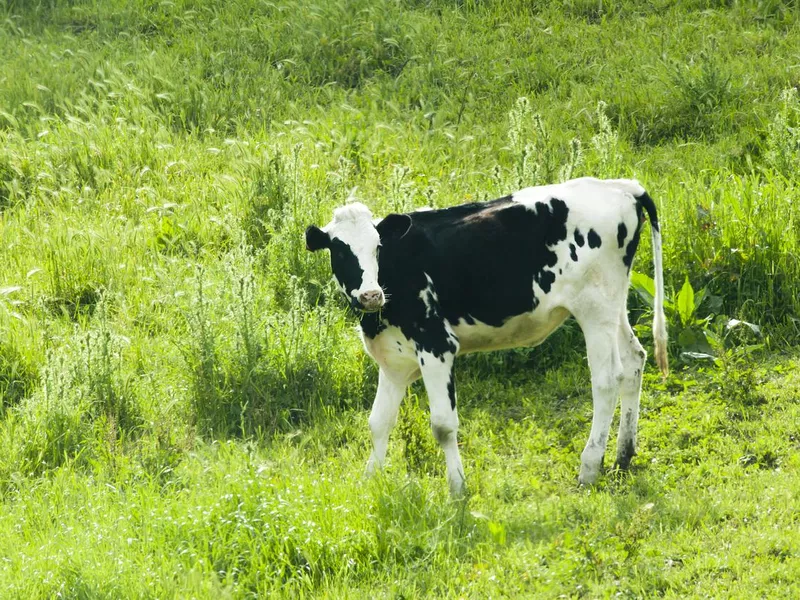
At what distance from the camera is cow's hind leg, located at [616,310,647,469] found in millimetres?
7609

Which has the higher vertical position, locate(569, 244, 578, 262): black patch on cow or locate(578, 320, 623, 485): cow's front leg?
locate(569, 244, 578, 262): black patch on cow

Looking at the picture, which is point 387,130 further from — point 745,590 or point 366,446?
point 745,590

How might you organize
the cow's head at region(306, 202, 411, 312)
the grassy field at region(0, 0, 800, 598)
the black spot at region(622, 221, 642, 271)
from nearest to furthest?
the grassy field at region(0, 0, 800, 598) < the cow's head at region(306, 202, 411, 312) < the black spot at region(622, 221, 642, 271)

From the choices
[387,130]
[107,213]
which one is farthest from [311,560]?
[387,130]

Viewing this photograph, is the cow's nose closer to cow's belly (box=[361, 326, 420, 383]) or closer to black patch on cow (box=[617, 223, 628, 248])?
cow's belly (box=[361, 326, 420, 383])

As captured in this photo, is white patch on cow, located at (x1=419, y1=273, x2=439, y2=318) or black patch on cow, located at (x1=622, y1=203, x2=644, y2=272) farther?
black patch on cow, located at (x1=622, y1=203, x2=644, y2=272)

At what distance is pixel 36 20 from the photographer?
16.8m

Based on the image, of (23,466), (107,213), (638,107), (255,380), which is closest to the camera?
(23,466)

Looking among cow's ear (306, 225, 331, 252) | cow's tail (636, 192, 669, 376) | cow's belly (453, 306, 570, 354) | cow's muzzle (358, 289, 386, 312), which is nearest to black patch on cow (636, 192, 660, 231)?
cow's tail (636, 192, 669, 376)

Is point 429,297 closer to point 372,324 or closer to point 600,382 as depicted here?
point 372,324

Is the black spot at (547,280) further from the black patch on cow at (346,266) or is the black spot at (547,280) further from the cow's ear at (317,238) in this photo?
the cow's ear at (317,238)

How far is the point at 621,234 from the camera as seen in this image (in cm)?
751

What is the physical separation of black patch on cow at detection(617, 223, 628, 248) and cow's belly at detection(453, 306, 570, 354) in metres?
0.57

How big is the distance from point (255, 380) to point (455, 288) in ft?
7.11
